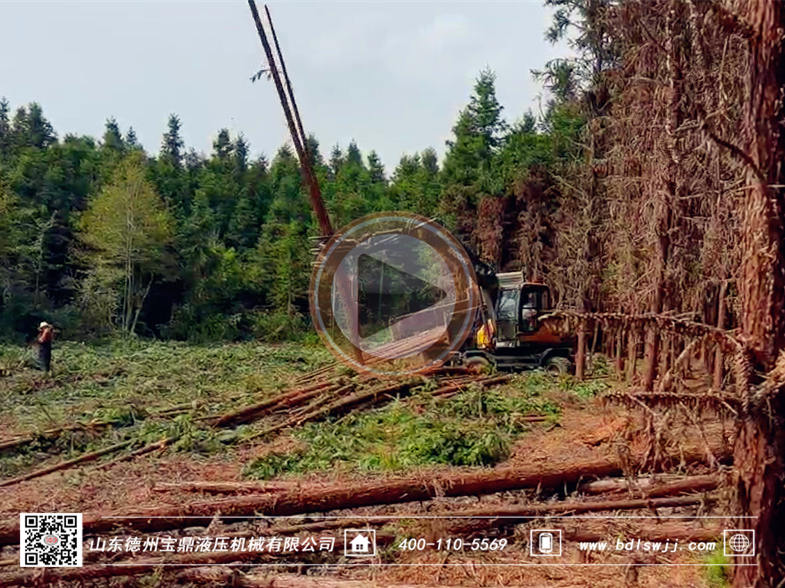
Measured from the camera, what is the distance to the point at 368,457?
25.3 ft

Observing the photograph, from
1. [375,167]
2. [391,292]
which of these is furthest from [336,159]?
[391,292]

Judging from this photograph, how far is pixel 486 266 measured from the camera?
14672 mm

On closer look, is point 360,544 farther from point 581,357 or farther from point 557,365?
point 557,365

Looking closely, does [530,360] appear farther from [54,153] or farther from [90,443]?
[54,153]

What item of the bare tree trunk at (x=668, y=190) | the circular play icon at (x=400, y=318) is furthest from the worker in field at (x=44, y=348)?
the bare tree trunk at (x=668, y=190)

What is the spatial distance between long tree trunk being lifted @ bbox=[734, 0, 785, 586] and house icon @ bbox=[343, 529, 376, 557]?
277 cm

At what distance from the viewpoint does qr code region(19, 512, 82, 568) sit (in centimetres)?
410

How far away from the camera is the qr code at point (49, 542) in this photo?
4102 mm

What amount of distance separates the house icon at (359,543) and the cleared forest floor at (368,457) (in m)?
0.11

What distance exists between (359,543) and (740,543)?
2.87m

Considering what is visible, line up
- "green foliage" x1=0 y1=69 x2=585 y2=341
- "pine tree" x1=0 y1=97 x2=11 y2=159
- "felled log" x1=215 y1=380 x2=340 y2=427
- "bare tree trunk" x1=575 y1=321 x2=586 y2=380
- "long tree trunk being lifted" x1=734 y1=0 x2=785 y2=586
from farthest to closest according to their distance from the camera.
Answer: "pine tree" x1=0 y1=97 x2=11 y2=159, "green foliage" x1=0 y1=69 x2=585 y2=341, "bare tree trunk" x1=575 y1=321 x2=586 y2=380, "felled log" x1=215 y1=380 x2=340 y2=427, "long tree trunk being lifted" x1=734 y1=0 x2=785 y2=586

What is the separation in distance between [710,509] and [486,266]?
33.5ft

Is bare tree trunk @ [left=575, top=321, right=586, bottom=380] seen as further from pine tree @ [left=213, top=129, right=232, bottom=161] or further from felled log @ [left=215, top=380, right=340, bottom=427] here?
pine tree @ [left=213, top=129, right=232, bottom=161]

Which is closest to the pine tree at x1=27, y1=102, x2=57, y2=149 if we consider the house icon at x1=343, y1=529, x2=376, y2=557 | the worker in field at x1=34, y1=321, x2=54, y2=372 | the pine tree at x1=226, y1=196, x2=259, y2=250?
the pine tree at x1=226, y1=196, x2=259, y2=250
